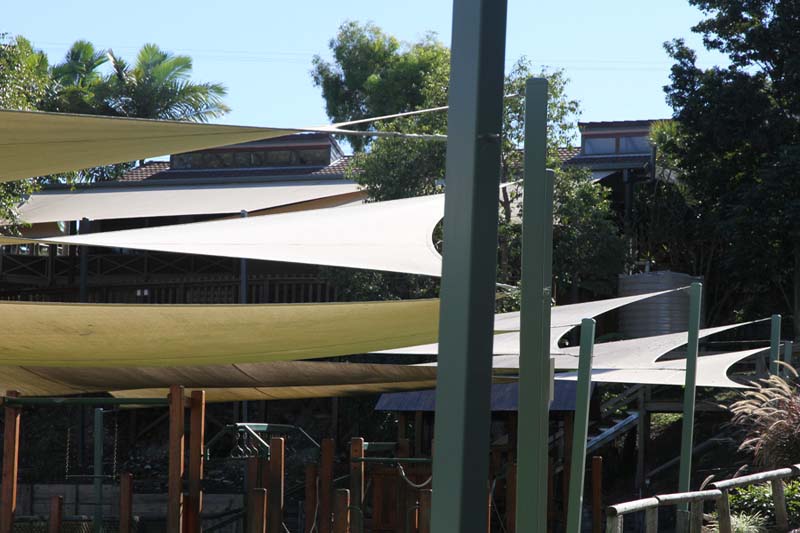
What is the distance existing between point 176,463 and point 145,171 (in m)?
17.5

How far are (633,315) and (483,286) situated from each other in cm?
1630

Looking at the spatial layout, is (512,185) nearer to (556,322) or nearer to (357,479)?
(556,322)

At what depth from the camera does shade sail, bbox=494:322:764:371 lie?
9203 mm

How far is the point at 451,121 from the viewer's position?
2363 millimetres

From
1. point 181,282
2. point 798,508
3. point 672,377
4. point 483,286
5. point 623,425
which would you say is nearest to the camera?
point 483,286

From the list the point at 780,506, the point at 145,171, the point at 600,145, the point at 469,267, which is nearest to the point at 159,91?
the point at 145,171

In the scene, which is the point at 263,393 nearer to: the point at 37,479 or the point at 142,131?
the point at 142,131

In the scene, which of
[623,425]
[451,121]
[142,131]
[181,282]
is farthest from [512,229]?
[451,121]

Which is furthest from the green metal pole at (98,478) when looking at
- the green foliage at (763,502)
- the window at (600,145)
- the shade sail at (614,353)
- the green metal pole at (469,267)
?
the window at (600,145)

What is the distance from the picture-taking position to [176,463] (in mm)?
7012

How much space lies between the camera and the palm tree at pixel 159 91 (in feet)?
82.9

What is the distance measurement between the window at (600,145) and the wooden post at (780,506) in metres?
14.9

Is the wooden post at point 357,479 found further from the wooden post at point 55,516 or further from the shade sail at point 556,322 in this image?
the wooden post at point 55,516

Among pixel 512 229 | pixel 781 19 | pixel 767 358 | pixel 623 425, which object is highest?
pixel 781 19
